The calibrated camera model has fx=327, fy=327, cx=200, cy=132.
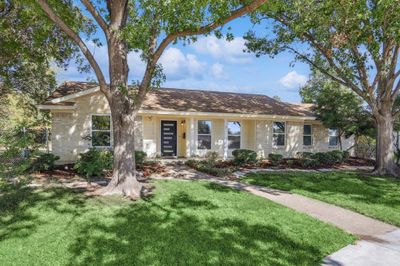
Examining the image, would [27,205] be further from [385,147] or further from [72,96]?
[385,147]

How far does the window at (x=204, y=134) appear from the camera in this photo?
60.8 feet

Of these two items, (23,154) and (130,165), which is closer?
(23,154)

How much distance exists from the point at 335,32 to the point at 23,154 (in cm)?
Answer: 1185

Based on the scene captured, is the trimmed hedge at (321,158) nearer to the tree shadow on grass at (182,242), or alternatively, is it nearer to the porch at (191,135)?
the porch at (191,135)

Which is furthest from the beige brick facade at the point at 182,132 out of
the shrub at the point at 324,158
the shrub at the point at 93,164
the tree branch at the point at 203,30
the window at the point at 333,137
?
the tree branch at the point at 203,30

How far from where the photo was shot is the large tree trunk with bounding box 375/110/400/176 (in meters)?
14.9

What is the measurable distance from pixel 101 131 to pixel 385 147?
13367mm

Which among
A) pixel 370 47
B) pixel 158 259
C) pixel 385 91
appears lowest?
pixel 158 259

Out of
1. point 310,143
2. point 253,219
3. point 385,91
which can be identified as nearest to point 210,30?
point 253,219

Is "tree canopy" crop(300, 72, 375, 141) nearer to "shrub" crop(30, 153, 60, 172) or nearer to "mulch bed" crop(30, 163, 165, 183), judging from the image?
"mulch bed" crop(30, 163, 165, 183)

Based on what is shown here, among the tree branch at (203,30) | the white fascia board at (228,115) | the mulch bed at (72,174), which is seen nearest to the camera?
the tree branch at (203,30)

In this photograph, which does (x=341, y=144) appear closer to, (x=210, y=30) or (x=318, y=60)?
(x=318, y=60)

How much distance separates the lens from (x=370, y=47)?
491 inches

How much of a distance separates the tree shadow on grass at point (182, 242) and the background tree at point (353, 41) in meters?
7.91
